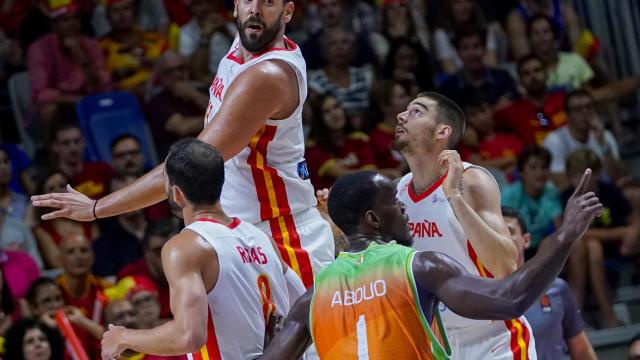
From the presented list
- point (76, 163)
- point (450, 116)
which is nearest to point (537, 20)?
point (76, 163)

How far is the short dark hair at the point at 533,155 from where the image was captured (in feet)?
33.6

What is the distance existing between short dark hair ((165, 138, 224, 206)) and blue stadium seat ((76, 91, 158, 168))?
17.7 feet

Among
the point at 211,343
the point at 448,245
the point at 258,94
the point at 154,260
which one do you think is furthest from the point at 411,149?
the point at 154,260

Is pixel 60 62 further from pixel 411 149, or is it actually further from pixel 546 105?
pixel 411 149

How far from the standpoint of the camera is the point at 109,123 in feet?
34.4

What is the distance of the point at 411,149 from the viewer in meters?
6.53

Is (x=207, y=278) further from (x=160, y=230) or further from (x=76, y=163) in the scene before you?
(x=76, y=163)

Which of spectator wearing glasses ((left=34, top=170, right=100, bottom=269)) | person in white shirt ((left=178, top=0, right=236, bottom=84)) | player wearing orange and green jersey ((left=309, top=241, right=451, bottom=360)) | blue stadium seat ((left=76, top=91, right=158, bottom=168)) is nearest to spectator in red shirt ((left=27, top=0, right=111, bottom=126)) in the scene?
blue stadium seat ((left=76, top=91, right=158, bottom=168))

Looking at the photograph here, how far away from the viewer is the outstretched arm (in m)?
4.76

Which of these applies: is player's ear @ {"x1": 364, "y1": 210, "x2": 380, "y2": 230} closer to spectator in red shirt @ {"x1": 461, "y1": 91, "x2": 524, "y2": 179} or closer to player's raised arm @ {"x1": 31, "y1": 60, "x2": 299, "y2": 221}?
player's raised arm @ {"x1": 31, "y1": 60, "x2": 299, "y2": 221}

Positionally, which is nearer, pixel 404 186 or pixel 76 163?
pixel 404 186

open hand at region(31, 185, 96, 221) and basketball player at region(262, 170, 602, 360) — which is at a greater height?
open hand at region(31, 185, 96, 221)

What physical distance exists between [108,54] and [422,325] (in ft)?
23.2

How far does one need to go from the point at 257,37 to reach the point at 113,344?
64.8 inches
